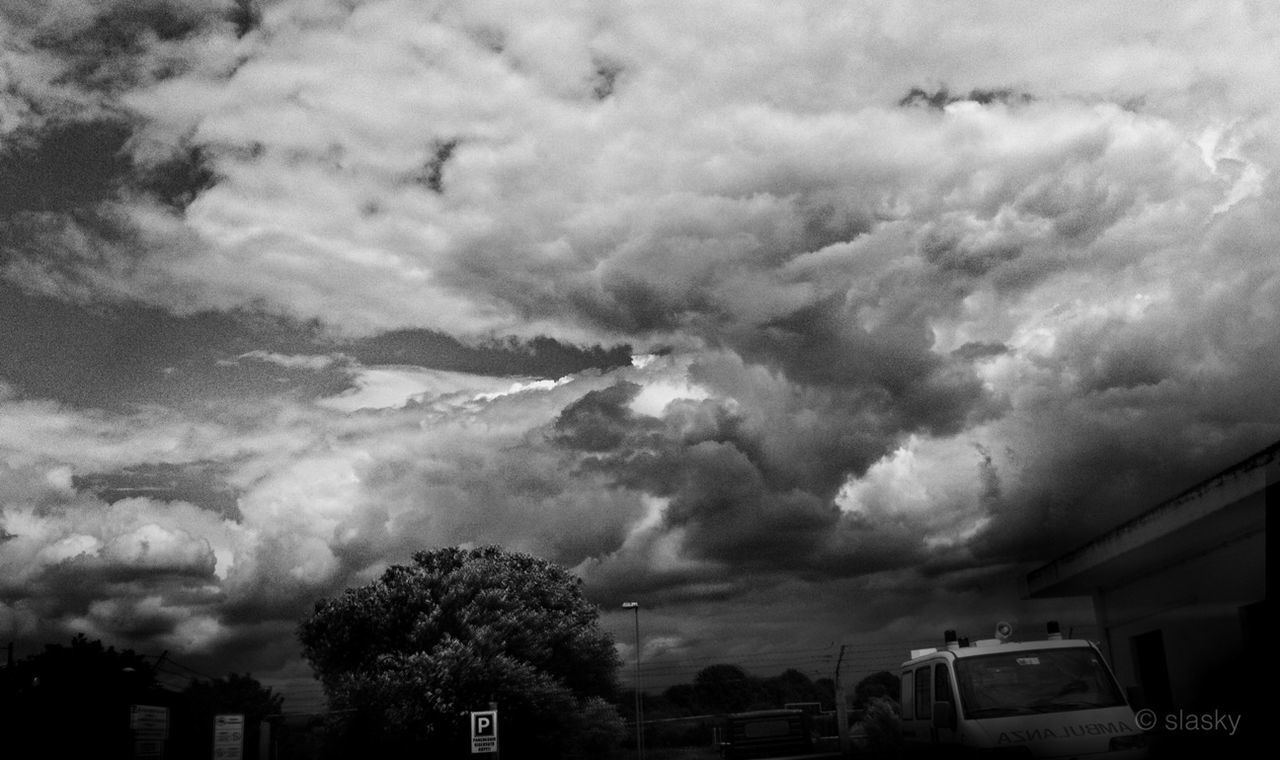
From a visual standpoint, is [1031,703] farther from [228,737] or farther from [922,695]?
[228,737]

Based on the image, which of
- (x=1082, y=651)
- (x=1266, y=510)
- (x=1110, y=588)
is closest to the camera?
(x=1082, y=651)

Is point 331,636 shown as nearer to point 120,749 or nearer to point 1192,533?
point 120,749

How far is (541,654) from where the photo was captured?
43062mm

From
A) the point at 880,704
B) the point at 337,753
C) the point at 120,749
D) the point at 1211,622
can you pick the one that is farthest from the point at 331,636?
the point at 1211,622

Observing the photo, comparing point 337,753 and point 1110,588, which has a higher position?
point 1110,588

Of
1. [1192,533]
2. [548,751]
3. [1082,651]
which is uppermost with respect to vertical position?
[1192,533]

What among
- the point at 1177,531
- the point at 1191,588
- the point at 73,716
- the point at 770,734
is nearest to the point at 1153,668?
the point at 1191,588

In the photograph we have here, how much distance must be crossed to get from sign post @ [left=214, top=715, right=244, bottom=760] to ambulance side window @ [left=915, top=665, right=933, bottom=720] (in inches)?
781

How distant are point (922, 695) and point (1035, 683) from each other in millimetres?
2231

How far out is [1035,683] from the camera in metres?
11.3

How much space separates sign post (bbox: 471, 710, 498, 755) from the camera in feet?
75.3

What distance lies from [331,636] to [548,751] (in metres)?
10.4

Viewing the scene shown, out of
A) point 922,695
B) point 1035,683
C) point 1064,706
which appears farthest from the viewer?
point 922,695

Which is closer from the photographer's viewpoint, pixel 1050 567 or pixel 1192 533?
pixel 1192 533
